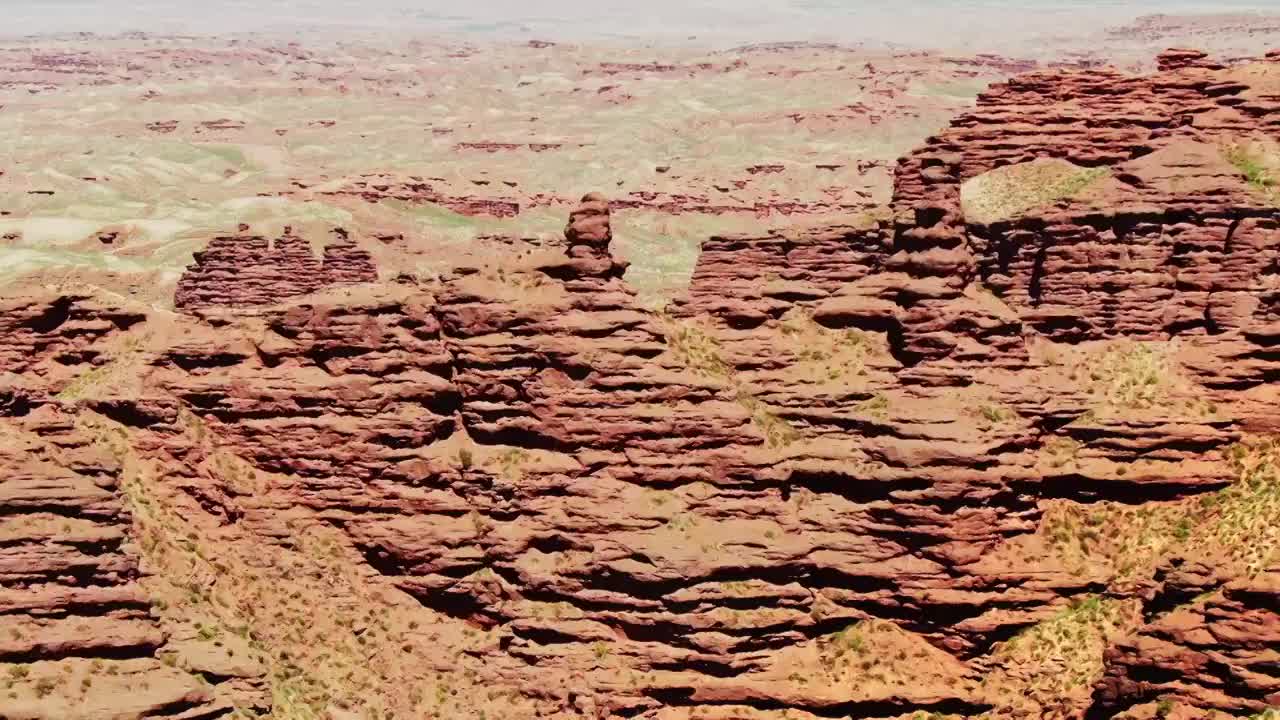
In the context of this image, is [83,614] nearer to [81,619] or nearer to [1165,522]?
[81,619]

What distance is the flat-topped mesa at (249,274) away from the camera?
97.8 m

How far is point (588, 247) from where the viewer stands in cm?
5875

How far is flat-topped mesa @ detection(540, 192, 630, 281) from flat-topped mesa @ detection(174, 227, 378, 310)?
4327 cm

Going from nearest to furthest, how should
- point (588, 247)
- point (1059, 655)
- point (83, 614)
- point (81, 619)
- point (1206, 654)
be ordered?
point (81, 619) < point (83, 614) < point (1206, 654) < point (1059, 655) < point (588, 247)

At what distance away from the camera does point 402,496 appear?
56.7m

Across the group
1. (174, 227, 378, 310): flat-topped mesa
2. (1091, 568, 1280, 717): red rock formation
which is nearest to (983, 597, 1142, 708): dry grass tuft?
(1091, 568, 1280, 717): red rock formation

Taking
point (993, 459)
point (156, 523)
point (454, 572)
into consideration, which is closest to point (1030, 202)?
point (993, 459)

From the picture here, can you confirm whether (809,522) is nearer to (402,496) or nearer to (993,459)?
(993,459)

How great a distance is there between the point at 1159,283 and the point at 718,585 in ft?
88.1

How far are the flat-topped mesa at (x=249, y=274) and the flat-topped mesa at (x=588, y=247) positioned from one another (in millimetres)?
43272

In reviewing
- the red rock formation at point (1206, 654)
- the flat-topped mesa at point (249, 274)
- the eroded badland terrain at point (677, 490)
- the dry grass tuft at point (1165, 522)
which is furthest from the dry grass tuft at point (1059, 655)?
the flat-topped mesa at point (249, 274)

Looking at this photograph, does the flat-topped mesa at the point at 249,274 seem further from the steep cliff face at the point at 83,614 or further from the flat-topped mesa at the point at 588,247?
the steep cliff face at the point at 83,614

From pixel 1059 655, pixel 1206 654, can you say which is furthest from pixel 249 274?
pixel 1206 654

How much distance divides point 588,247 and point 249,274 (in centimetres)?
4630
